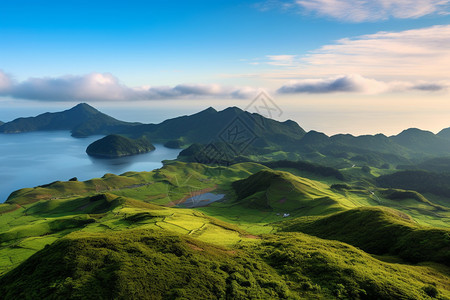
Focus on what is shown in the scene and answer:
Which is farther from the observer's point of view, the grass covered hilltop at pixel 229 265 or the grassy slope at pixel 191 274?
the grass covered hilltop at pixel 229 265

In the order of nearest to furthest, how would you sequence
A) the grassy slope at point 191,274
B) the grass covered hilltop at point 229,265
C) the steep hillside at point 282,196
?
the grassy slope at point 191,274 → the grass covered hilltop at point 229,265 → the steep hillside at point 282,196

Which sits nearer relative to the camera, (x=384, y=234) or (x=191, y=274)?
(x=191, y=274)

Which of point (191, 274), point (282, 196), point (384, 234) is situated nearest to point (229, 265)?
point (191, 274)

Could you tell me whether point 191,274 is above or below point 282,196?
above

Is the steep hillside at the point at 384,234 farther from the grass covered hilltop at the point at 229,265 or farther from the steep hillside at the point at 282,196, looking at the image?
the steep hillside at the point at 282,196

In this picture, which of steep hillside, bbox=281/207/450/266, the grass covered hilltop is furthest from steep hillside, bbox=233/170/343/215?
the grass covered hilltop

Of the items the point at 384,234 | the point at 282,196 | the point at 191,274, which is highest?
the point at 191,274

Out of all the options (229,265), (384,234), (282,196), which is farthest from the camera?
(282,196)

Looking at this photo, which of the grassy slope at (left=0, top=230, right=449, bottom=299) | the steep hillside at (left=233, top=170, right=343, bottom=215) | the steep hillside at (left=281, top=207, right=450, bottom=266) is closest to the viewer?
the grassy slope at (left=0, top=230, right=449, bottom=299)

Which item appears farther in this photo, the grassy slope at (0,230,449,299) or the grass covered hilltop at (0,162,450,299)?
the grass covered hilltop at (0,162,450,299)

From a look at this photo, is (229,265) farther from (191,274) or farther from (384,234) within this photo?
(384,234)

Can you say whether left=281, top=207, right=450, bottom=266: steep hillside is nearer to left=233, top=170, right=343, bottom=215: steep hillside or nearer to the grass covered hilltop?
the grass covered hilltop

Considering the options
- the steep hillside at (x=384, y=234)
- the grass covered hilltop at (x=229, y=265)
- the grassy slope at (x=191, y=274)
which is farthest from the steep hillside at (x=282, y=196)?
the grassy slope at (x=191, y=274)

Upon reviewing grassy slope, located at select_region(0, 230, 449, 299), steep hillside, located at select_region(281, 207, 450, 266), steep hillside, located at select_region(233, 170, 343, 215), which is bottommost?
steep hillside, located at select_region(233, 170, 343, 215)
